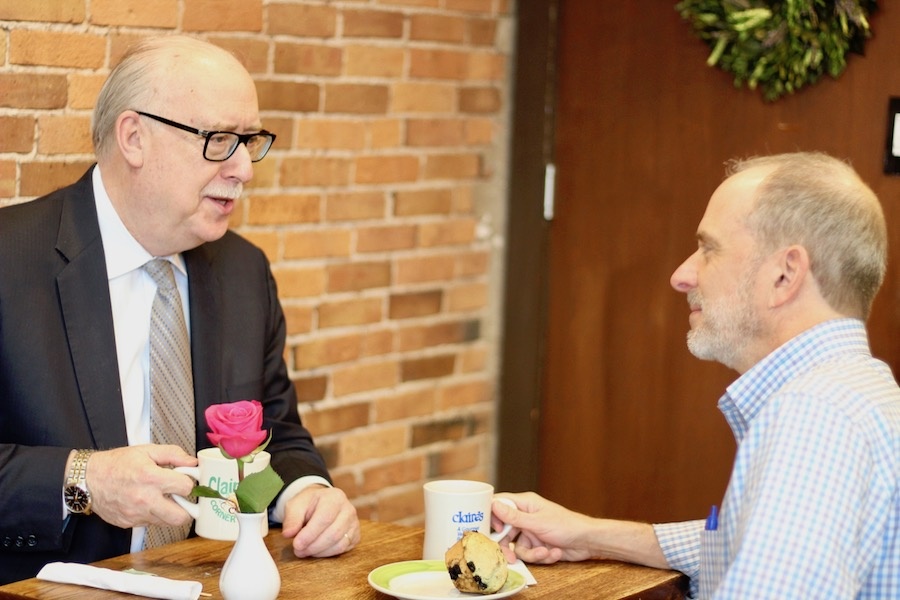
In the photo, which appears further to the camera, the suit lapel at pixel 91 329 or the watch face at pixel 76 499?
the suit lapel at pixel 91 329

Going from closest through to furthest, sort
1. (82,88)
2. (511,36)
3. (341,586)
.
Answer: (341,586) < (82,88) < (511,36)

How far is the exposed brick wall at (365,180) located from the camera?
237 centimetres

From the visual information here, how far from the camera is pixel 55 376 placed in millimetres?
2066

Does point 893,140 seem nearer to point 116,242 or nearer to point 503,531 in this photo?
point 503,531

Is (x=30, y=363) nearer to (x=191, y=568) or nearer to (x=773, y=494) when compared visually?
(x=191, y=568)

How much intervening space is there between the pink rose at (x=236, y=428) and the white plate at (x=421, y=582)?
0.88 ft

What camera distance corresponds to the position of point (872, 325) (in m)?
2.74

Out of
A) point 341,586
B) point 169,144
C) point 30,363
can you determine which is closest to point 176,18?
point 169,144

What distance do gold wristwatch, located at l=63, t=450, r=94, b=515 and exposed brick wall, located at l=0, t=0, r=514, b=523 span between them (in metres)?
0.63

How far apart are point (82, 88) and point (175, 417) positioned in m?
0.68

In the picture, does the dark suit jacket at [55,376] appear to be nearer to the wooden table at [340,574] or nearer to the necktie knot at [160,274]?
the necktie knot at [160,274]

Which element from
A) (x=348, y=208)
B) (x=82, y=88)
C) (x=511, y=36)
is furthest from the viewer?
(x=511, y=36)

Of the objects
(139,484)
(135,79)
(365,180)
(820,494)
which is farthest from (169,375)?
(820,494)

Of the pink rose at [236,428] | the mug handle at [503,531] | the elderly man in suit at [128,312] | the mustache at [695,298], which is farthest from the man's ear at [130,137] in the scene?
the mustache at [695,298]
